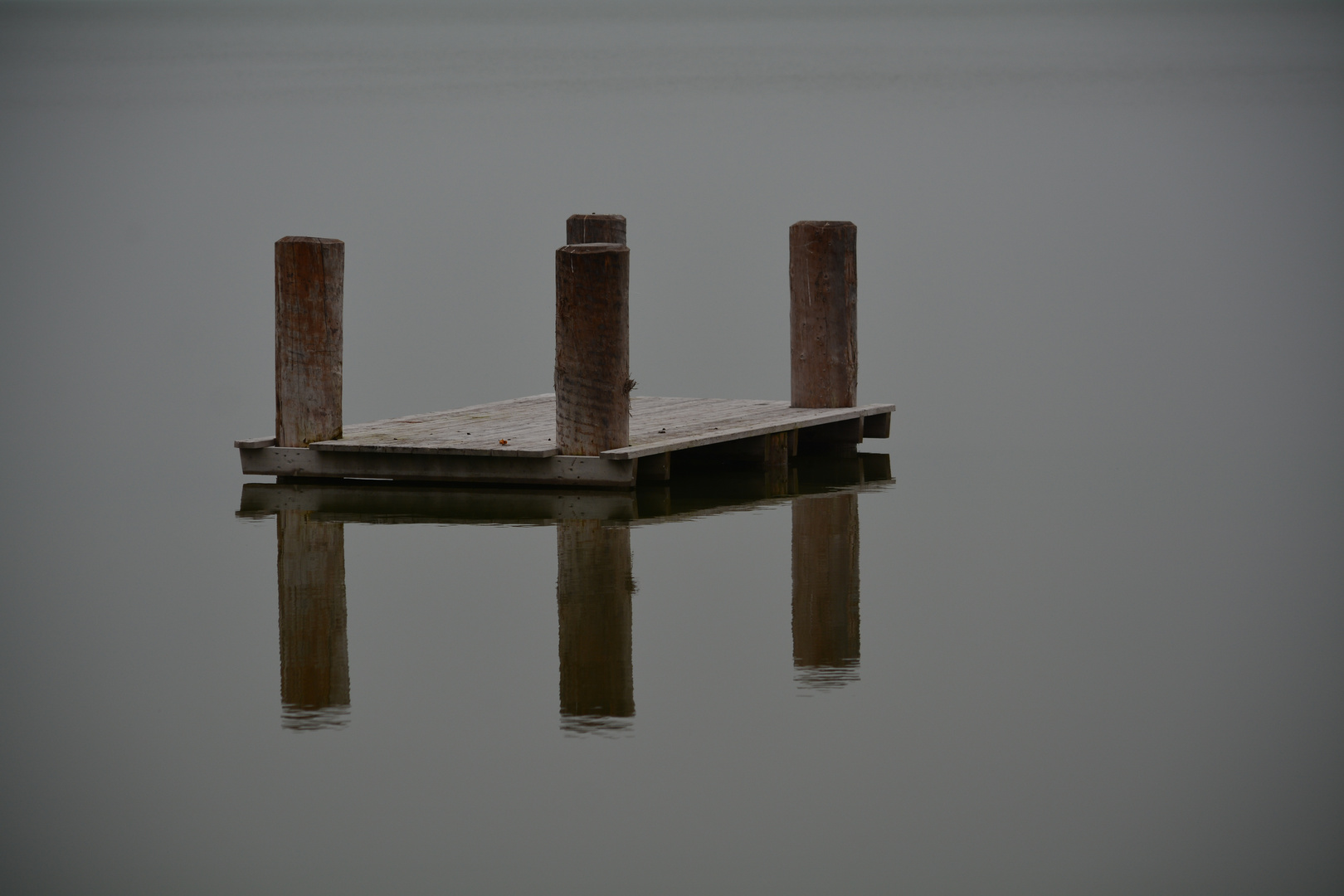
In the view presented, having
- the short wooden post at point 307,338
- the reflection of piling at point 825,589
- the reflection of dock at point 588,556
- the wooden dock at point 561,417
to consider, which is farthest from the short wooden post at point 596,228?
the reflection of piling at point 825,589

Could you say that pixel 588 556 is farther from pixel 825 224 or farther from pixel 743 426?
pixel 825 224

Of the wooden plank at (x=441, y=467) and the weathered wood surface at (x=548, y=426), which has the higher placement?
the weathered wood surface at (x=548, y=426)

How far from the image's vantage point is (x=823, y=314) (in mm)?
13133

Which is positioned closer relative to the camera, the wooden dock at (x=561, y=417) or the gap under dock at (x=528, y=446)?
the wooden dock at (x=561, y=417)

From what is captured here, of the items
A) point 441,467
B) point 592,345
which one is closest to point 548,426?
point 441,467

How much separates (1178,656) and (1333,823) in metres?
1.84

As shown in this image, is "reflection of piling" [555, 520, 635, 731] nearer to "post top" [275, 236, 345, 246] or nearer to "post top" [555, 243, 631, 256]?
"post top" [555, 243, 631, 256]

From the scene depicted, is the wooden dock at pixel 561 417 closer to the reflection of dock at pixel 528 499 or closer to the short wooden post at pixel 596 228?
the reflection of dock at pixel 528 499

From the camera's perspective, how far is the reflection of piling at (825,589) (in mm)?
6973

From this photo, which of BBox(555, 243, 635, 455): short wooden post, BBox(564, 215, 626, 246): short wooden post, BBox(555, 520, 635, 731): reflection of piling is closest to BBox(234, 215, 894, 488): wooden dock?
BBox(555, 243, 635, 455): short wooden post

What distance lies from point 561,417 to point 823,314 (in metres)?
3.01

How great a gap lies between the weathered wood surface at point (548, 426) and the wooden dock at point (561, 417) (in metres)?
0.01

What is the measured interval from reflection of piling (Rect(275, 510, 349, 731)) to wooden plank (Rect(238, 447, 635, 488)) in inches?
31.4

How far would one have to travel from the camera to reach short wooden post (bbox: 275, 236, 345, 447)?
36.1ft
